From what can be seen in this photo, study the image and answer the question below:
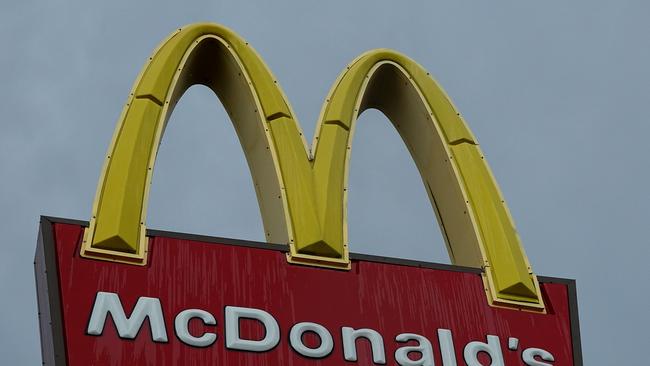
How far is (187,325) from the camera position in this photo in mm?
11383

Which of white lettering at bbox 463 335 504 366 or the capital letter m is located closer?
the capital letter m

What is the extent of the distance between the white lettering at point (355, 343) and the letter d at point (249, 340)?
683 mm

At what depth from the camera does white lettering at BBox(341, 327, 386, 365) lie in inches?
462

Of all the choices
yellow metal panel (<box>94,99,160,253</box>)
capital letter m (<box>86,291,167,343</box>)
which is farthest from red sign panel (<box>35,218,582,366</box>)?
yellow metal panel (<box>94,99,160,253</box>)

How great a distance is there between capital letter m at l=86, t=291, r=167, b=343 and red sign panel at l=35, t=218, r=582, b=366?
0.01 metres

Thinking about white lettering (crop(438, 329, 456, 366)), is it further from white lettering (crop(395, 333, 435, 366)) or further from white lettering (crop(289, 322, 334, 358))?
white lettering (crop(289, 322, 334, 358))

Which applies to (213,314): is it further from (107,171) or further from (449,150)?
(449,150)

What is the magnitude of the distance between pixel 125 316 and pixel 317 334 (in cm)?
187

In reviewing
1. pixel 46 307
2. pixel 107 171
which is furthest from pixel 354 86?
pixel 46 307

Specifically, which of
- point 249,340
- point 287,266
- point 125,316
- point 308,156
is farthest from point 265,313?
point 308,156

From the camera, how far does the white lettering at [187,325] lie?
37.0 ft

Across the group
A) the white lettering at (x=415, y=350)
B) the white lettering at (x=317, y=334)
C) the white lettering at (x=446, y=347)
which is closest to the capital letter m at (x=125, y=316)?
the white lettering at (x=317, y=334)

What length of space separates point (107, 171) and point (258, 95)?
84.2 inches

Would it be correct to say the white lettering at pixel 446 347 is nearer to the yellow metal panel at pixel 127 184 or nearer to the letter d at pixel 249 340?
the letter d at pixel 249 340
